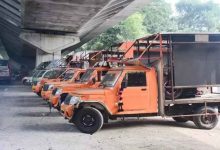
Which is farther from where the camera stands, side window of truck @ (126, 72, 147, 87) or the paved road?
side window of truck @ (126, 72, 147, 87)

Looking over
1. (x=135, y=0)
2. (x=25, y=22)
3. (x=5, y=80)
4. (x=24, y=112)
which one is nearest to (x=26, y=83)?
(x=5, y=80)

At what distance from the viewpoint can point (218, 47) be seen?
1195cm

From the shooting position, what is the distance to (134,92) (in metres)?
11.3

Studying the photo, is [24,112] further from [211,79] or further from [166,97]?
[211,79]

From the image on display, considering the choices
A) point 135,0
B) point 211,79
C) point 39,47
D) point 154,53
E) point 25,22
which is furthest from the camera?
point 39,47

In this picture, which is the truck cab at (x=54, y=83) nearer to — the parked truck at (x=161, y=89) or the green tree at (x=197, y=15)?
the parked truck at (x=161, y=89)

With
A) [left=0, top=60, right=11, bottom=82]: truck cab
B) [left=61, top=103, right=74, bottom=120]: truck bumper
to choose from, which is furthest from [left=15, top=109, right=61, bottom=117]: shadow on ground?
[left=0, top=60, right=11, bottom=82]: truck cab

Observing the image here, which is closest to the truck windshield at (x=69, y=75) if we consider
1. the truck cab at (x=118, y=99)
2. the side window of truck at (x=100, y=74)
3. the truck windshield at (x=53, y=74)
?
the truck windshield at (x=53, y=74)

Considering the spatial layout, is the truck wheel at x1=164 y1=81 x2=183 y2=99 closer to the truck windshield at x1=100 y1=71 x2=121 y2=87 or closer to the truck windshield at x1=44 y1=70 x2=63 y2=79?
the truck windshield at x1=100 y1=71 x2=121 y2=87

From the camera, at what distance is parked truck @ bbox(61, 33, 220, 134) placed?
36.6 ft

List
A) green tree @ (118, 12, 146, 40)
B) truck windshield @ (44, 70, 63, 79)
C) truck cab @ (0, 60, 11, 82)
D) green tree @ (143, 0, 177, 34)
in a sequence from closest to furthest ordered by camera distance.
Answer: truck windshield @ (44, 70, 63, 79) < truck cab @ (0, 60, 11, 82) < green tree @ (118, 12, 146, 40) < green tree @ (143, 0, 177, 34)

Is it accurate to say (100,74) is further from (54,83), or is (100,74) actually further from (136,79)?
(54,83)

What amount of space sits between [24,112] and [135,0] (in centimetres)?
1176

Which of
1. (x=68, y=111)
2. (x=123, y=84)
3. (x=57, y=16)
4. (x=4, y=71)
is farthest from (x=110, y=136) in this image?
(x=4, y=71)
